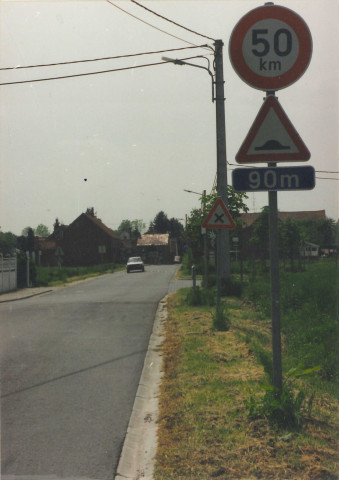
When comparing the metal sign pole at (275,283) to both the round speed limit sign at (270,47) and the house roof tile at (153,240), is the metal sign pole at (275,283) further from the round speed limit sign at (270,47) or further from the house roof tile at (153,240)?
the house roof tile at (153,240)


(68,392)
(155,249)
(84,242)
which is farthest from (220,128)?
(155,249)

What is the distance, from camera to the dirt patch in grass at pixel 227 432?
3.78 metres

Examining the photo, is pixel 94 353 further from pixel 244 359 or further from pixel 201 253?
pixel 201 253

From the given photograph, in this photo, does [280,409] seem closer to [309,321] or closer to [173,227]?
[309,321]

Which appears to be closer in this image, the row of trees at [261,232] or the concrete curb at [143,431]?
the concrete curb at [143,431]

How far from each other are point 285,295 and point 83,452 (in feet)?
29.0

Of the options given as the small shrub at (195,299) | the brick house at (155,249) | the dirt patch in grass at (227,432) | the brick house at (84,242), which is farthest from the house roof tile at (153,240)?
the dirt patch in grass at (227,432)

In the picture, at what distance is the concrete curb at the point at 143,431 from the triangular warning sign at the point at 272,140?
2437mm

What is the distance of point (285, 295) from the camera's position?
1265cm

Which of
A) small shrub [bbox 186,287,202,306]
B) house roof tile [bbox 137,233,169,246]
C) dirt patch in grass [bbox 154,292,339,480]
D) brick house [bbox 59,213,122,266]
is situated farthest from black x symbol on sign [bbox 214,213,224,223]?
house roof tile [bbox 137,233,169,246]

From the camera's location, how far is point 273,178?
4.44 meters

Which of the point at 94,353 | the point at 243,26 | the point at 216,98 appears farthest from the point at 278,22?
the point at 216,98

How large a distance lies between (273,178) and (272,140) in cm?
30

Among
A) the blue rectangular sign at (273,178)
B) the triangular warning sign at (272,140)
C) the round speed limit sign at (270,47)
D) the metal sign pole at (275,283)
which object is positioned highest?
the round speed limit sign at (270,47)
